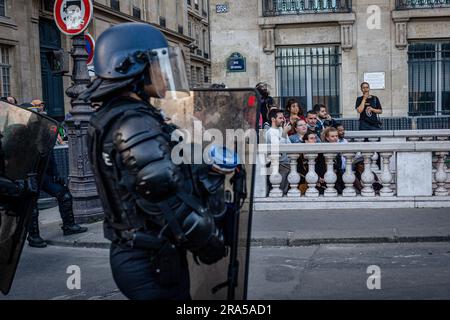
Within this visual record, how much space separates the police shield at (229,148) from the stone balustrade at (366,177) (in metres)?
5.18

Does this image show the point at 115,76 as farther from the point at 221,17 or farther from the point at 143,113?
the point at 221,17

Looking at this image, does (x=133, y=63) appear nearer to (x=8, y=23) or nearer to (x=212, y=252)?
(x=212, y=252)

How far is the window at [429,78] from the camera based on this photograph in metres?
18.8

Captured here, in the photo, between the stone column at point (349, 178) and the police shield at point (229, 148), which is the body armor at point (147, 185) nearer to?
the police shield at point (229, 148)

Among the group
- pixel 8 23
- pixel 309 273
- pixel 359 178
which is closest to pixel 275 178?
pixel 359 178

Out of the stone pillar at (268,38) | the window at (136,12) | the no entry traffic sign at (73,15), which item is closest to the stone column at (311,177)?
the no entry traffic sign at (73,15)

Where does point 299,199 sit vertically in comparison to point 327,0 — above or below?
below

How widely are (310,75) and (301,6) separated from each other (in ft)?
7.24

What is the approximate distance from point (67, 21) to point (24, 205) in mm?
4772

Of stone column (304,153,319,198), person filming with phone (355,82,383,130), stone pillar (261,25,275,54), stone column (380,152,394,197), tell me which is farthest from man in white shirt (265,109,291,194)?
stone pillar (261,25,275,54)

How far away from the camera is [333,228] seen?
7.26m

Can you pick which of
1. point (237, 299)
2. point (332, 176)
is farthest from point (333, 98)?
point (237, 299)

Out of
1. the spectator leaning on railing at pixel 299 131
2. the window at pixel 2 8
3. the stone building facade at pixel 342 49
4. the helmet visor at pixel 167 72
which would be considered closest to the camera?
the helmet visor at pixel 167 72

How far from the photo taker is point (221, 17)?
1812 centimetres
